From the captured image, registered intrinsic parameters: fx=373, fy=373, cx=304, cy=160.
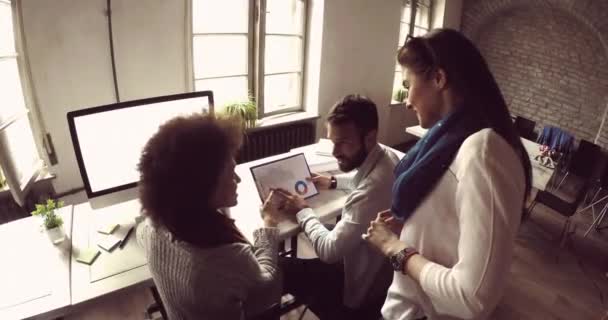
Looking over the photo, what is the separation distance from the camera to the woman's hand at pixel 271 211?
1.58 metres

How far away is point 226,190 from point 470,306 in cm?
71

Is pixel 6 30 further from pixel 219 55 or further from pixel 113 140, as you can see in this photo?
pixel 219 55

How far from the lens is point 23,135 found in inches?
89.7

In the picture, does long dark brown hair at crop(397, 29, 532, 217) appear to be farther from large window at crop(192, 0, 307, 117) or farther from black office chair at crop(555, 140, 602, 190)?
black office chair at crop(555, 140, 602, 190)

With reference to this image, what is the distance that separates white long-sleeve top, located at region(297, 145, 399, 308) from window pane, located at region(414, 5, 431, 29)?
14.7 ft

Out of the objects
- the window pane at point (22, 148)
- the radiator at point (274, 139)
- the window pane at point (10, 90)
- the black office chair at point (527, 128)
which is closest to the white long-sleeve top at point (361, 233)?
the window pane at point (22, 148)

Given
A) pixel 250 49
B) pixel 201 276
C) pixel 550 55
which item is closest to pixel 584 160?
pixel 550 55

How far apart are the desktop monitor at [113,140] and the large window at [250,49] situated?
1627mm

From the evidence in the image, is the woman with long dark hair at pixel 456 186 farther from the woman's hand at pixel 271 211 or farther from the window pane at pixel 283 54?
the window pane at pixel 283 54

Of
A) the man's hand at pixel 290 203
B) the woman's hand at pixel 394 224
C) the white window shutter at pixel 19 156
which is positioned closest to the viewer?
the woman's hand at pixel 394 224

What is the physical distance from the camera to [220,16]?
3465mm

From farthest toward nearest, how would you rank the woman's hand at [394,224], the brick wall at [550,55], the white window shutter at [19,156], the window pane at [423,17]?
the window pane at [423,17] < the brick wall at [550,55] < the white window shutter at [19,156] < the woman's hand at [394,224]

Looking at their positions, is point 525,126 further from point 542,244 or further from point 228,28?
point 228,28

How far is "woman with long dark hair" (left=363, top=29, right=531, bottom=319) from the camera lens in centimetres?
81
